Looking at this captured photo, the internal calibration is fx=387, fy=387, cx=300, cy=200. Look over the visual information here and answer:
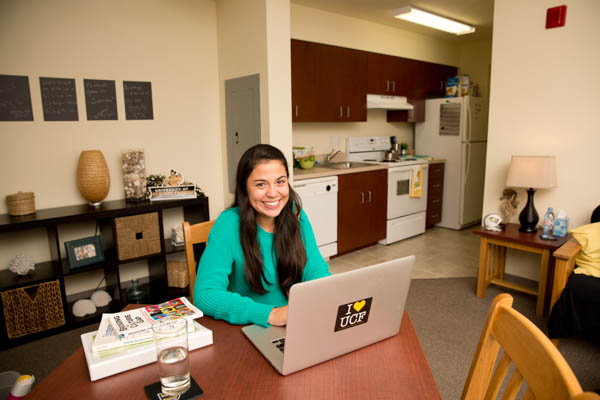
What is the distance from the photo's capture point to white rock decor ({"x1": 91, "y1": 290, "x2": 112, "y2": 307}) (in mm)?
2902

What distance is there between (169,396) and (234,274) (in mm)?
667

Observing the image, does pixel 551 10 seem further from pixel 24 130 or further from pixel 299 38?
pixel 24 130

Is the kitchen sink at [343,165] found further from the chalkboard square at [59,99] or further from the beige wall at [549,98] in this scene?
the chalkboard square at [59,99]

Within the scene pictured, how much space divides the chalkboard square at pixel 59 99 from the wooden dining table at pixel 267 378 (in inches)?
94.5

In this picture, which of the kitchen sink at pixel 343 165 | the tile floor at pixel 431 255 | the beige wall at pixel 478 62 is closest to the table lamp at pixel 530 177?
the tile floor at pixel 431 255

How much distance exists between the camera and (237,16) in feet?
11.0

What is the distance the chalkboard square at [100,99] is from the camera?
3000 millimetres

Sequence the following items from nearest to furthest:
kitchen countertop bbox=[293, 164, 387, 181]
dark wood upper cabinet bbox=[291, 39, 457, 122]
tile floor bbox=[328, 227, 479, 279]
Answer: kitchen countertop bbox=[293, 164, 387, 181]
tile floor bbox=[328, 227, 479, 279]
dark wood upper cabinet bbox=[291, 39, 457, 122]

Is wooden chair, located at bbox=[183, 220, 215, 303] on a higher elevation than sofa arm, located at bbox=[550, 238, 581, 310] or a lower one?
higher

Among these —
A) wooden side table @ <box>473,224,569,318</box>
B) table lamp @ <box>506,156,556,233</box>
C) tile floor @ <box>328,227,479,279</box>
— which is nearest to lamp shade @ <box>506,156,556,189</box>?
table lamp @ <box>506,156,556,233</box>

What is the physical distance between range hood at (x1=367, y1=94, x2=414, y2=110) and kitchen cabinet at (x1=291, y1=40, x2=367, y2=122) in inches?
6.1

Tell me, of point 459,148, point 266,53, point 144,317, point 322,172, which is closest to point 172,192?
point 266,53

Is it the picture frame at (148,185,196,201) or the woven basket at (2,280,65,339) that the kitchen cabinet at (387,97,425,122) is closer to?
the picture frame at (148,185,196,201)

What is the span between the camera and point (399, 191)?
15.8 feet
